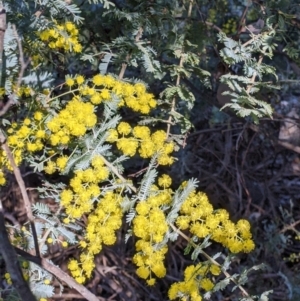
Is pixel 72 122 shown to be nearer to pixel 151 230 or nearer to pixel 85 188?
pixel 85 188

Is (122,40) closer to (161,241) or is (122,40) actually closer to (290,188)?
(161,241)

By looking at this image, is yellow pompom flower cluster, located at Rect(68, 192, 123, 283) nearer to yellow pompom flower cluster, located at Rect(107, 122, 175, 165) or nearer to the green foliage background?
the green foliage background

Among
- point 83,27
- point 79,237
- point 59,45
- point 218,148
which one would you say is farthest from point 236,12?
point 79,237

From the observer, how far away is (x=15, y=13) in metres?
1.79

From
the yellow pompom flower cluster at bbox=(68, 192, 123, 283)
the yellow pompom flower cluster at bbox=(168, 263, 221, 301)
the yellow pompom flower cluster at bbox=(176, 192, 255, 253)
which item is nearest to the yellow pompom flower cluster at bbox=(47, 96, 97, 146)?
the yellow pompom flower cluster at bbox=(68, 192, 123, 283)

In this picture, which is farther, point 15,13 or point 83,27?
point 83,27

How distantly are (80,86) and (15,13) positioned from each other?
326 millimetres

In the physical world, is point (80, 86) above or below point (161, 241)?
above

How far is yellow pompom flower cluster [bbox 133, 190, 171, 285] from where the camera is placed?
1.62 meters

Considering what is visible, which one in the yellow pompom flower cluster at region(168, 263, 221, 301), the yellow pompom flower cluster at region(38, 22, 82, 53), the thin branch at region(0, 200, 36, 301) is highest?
the yellow pompom flower cluster at region(38, 22, 82, 53)

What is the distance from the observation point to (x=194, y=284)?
1.64m

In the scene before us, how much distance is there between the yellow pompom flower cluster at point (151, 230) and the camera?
162 centimetres

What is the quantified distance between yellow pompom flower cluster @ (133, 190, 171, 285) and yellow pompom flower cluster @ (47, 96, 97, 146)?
1.01 ft

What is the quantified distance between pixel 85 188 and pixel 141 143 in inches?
9.9
